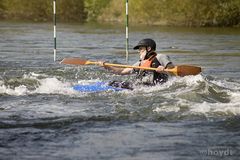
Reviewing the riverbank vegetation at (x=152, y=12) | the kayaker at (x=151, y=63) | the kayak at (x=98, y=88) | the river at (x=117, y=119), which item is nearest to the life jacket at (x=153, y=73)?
the kayaker at (x=151, y=63)

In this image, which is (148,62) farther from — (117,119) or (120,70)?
(117,119)

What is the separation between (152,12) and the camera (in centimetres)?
5031

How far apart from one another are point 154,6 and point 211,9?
5336mm

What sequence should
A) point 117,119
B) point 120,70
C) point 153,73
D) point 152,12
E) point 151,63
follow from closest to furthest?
point 117,119 < point 151,63 < point 153,73 < point 120,70 < point 152,12

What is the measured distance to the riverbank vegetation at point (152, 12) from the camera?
155 feet

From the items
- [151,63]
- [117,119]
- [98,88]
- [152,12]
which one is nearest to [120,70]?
[151,63]

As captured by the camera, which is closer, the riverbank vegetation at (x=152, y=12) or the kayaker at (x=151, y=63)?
the kayaker at (x=151, y=63)

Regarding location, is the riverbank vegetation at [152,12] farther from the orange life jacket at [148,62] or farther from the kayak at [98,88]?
the kayak at [98,88]

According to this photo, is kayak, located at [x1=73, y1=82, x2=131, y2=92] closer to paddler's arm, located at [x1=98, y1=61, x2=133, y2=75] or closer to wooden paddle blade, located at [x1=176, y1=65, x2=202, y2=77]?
paddler's arm, located at [x1=98, y1=61, x2=133, y2=75]

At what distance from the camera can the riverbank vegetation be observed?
47.2 metres

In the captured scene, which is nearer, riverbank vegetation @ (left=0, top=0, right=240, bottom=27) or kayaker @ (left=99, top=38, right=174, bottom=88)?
kayaker @ (left=99, top=38, right=174, bottom=88)

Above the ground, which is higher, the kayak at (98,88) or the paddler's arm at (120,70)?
the paddler's arm at (120,70)

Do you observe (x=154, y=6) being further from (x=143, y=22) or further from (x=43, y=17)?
(x=43, y=17)

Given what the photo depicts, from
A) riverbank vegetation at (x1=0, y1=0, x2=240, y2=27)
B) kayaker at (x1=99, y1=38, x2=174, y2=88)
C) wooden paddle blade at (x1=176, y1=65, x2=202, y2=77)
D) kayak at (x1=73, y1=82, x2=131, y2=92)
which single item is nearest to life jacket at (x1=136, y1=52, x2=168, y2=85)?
kayaker at (x1=99, y1=38, x2=174, y2=88)
